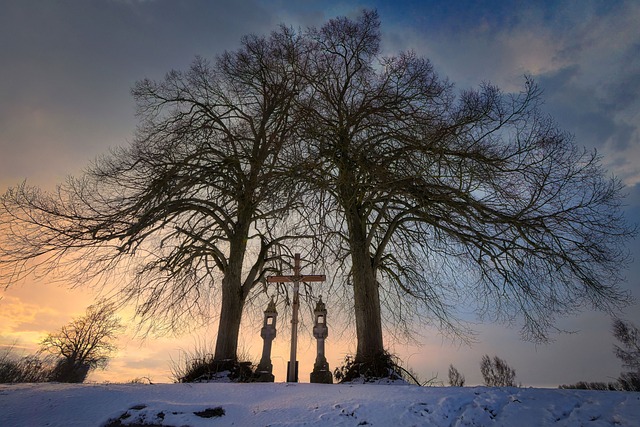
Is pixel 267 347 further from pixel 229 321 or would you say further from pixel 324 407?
pixel 324 407

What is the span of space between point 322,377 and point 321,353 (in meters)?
0.58

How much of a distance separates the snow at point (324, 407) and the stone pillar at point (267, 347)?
3466mm

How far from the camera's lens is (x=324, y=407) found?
482 centimetres

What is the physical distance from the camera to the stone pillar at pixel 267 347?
30.8ft

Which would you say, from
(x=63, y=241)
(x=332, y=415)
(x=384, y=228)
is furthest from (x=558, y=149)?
(x=63, y=241)

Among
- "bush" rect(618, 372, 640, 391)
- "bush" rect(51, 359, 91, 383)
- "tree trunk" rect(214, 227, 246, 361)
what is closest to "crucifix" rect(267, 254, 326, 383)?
"tree trunk" rect(214, 227, 246, 361)

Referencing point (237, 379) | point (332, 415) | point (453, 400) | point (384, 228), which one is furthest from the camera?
point (384, 228)

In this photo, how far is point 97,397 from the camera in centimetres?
564

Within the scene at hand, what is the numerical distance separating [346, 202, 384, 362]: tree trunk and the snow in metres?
2.38

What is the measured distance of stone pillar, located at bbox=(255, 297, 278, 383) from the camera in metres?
9.40

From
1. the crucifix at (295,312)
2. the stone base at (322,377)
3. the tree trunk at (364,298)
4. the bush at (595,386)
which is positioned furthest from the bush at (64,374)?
the bush at (595,386)

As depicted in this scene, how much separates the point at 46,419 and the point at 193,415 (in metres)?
2.03

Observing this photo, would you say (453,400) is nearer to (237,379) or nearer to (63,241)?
(237,379)

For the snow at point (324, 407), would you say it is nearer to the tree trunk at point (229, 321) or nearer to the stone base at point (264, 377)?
the stone base at point (264, 377)
